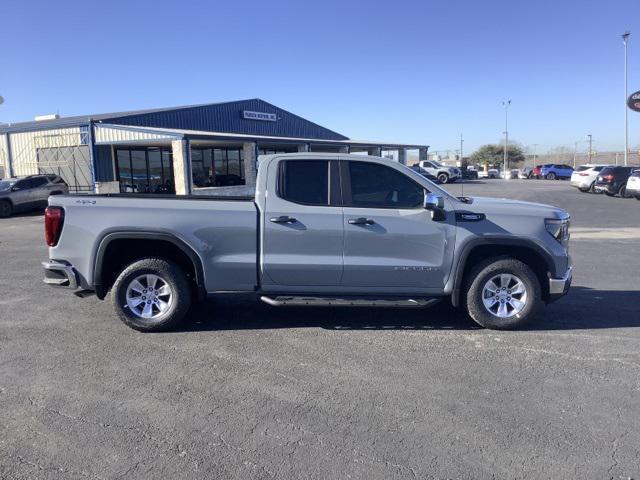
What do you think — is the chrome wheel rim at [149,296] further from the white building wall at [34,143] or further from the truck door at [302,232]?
the white building wall at [34,143]

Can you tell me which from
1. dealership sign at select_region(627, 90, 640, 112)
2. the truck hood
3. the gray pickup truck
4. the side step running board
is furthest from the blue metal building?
the truck hood

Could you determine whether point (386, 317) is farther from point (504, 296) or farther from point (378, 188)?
point (378, 188)

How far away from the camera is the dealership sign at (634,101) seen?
108 feet

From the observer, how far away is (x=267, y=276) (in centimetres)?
557

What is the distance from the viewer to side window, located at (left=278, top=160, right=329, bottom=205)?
18.4 feet

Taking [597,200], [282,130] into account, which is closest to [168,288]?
[597,200]

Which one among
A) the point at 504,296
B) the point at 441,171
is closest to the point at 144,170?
the point at 441,171

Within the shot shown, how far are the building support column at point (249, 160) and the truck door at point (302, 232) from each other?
25.8m

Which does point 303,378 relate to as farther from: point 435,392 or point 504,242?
point 504,242

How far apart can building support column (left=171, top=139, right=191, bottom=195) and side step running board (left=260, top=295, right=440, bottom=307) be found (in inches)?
838

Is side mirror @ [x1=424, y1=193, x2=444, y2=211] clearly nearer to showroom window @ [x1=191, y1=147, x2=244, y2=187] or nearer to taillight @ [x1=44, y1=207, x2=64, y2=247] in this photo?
taillight @ [x1=44, y1=207, x2=64, y2=247]

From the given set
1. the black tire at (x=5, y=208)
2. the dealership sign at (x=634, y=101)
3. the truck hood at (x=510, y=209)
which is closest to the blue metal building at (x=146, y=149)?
the black tire at (x=5, y=208)

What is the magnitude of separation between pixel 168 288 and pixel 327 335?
1.77m

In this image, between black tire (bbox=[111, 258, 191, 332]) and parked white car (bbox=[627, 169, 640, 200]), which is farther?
parked white car (bbox=[627, 169, 640, 200])
